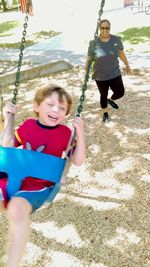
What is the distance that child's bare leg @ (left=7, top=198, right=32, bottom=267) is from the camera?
2031 mm

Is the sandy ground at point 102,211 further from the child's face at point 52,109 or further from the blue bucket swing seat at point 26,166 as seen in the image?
the child's face at point 52,109

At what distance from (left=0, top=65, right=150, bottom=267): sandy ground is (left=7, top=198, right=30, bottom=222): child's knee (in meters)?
1.05

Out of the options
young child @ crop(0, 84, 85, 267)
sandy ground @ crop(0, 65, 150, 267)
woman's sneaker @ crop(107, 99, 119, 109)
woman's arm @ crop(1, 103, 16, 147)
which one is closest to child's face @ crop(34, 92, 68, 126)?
young child @ crop(0, 84, 85, 267)

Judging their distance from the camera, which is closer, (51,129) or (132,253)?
(51,129)

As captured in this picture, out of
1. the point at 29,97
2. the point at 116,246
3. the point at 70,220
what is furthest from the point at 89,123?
the point at 116,246

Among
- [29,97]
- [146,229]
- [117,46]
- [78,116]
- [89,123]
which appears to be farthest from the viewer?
[29,97]

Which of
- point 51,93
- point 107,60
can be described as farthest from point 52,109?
point 107,60

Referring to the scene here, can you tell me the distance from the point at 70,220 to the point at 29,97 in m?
4.00

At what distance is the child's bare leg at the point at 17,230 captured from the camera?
203cm

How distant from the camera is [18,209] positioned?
2152 mm

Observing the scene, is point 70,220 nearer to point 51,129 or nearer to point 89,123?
point 51,129

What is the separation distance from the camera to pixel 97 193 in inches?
156

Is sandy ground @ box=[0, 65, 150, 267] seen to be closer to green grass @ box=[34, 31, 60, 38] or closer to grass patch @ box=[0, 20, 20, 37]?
green grass @ box=[34, 31, 60, 38]

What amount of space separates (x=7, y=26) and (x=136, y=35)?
26.1 feet
